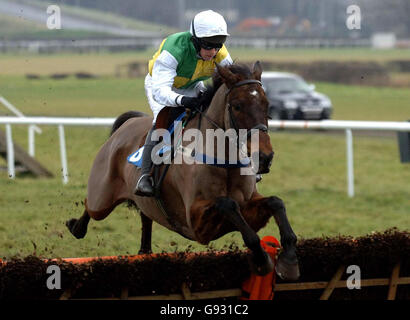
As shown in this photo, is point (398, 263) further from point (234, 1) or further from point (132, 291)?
point (234, 1)

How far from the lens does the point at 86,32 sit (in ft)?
87.2

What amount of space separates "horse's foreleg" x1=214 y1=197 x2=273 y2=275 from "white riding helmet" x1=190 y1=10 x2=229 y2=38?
39.7 inches

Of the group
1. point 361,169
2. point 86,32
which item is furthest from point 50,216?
point 86,32

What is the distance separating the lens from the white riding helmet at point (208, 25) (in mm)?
4402

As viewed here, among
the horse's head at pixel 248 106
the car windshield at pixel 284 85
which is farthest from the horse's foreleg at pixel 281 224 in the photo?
the car windshield at pixel 284 85

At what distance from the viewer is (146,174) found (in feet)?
15.6

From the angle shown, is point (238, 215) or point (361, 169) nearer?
point (238, 215)

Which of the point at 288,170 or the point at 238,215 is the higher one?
the point at 238,215

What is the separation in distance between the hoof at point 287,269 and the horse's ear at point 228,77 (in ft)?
3.24

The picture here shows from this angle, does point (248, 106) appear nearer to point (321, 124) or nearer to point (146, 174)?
point (146, 174)

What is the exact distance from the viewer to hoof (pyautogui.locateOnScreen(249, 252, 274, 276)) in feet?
13.1

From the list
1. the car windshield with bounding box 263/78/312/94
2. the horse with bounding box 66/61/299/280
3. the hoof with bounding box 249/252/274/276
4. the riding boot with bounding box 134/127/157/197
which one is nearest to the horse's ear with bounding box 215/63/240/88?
the horse with bounding box 66/61/299/280

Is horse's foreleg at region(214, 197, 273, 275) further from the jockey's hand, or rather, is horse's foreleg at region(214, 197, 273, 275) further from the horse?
the jockey's hand
